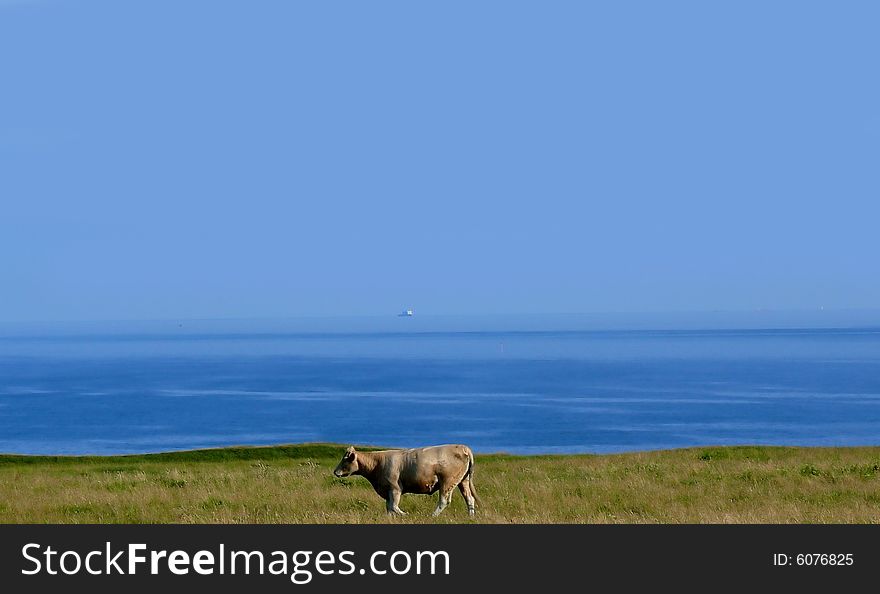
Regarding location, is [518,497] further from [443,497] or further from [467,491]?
[443,497]

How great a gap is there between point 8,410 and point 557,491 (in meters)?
144

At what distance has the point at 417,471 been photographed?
56.3 ft

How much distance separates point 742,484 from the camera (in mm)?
22188

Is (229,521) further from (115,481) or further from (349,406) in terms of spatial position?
(349,406)

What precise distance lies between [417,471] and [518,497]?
364cm

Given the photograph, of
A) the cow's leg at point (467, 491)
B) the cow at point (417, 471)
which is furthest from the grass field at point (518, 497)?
the cow at point (417, 471)

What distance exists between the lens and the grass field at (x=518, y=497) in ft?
57.0

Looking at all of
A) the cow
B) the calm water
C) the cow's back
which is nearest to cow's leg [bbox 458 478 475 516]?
the cow

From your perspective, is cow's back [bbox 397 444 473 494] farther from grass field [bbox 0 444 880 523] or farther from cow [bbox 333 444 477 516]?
grass field [bbox 0 444 880 523]

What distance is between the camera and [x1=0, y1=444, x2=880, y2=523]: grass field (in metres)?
17.4

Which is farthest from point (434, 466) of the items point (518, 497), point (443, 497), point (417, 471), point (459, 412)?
point (459, 412)

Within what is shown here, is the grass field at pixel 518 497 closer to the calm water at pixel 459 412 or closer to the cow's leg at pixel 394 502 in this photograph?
the cow's leg at pixel 394 502

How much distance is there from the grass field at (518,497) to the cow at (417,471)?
1.39ft
